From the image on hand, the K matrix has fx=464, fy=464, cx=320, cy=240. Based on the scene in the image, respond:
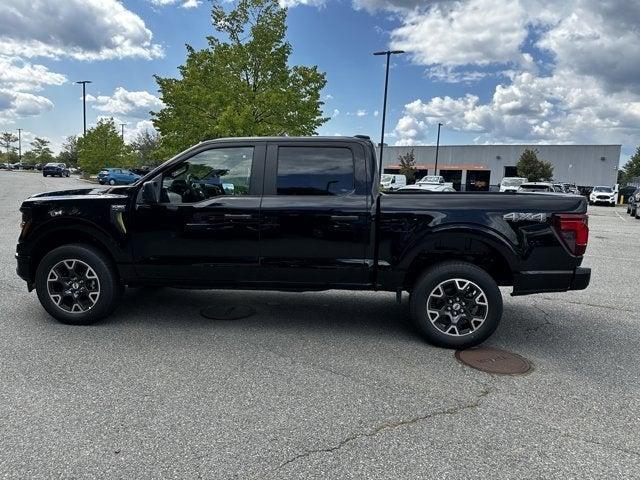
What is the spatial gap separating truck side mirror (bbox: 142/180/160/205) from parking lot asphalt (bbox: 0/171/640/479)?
4.36 ft

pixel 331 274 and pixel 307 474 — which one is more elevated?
pixel 331 274

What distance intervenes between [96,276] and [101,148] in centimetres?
5125

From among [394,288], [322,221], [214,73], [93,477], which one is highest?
[214,73]

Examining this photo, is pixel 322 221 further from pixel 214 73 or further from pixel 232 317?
pixel 214 73

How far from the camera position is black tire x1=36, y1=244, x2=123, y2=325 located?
4742 millimetres

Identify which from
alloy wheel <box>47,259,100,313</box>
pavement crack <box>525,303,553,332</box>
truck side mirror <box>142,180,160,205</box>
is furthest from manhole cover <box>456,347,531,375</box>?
alloy wheel <box>47,259,100,313</box>

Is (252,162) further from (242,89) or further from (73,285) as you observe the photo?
(242,89)

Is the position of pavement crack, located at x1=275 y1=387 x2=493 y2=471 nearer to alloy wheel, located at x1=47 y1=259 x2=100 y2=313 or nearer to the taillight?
the taillight

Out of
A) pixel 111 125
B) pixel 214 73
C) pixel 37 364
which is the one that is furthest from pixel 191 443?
pixel 111 125

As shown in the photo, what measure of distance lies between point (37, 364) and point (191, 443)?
189 centimetres

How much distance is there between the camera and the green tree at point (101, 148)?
49812mm

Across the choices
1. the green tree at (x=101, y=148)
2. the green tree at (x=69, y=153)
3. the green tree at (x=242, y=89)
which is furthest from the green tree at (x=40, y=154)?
the green tree at (x=242, y=89)

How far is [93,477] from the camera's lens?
2.49 meters

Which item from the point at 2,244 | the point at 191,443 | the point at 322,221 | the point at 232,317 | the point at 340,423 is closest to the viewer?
the point at 191,443
